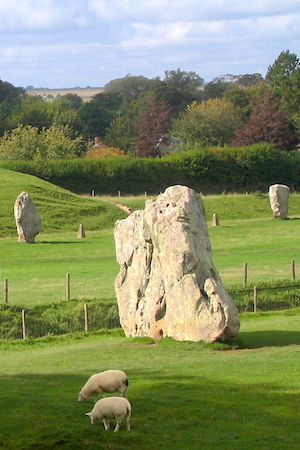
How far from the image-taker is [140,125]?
14325 centimetres

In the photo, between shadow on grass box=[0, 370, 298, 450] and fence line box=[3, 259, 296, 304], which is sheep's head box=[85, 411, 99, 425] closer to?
shadow on grass box=[0, 370, 298, 450]

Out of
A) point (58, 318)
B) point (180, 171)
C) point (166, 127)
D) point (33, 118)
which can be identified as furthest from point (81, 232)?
point (33, 118)

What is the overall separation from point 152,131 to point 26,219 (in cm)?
8011

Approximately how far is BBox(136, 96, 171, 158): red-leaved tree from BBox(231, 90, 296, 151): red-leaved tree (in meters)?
13.5

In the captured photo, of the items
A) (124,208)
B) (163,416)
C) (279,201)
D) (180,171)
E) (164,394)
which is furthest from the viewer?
(180,171)

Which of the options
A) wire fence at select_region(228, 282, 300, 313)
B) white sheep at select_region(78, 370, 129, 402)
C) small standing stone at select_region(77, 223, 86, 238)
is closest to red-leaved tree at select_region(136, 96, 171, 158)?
small standing stone at select_region(77, 223, 86, 238)

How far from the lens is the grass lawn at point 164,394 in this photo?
1709 centimetres

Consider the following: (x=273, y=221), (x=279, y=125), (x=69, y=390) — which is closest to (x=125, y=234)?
(x=69, y=390)

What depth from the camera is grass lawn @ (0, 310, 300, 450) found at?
1709cm

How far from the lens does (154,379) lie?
23.0 metres

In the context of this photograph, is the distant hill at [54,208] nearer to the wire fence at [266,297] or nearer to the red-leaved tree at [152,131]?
the wire fence at [266,297]

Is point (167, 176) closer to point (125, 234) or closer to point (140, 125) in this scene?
point (140, 125)

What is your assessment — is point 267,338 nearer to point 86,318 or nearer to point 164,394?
point 86,318

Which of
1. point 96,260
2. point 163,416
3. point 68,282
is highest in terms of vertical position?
point 163,416
